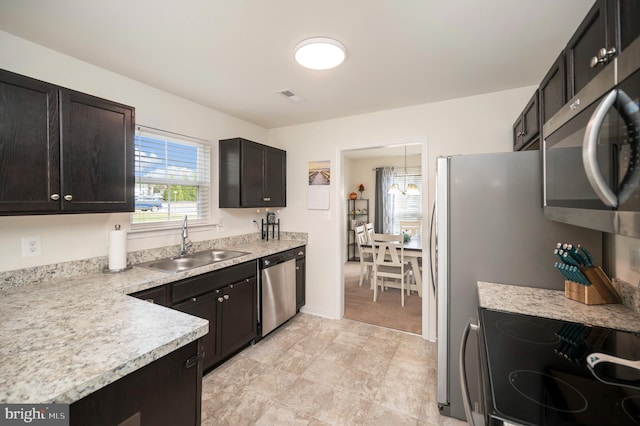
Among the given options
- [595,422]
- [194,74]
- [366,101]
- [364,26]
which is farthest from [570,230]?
[194,74]

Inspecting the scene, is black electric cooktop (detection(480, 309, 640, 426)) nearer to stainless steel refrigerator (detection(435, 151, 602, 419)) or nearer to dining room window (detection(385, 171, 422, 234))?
stainless steel refrigerator (detection(435, 151, 602, 419))

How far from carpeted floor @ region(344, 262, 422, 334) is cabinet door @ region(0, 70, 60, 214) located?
3.08 m

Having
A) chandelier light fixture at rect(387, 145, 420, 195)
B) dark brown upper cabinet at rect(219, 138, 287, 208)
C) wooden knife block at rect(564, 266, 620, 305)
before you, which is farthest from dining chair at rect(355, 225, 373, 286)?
wooden knife block at rect(564, 266, 620, 305)

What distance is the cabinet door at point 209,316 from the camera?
6.88ft

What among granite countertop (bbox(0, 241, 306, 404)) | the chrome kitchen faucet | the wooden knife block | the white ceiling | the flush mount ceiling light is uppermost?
the white ceiling

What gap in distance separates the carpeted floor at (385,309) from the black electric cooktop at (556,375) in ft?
6.72

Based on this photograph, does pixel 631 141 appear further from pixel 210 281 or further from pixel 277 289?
pixel 277 289

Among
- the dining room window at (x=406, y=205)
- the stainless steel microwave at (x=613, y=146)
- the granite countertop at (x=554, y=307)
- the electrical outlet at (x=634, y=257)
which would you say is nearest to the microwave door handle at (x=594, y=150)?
the stainless steel microwave at (x=613, y=146)

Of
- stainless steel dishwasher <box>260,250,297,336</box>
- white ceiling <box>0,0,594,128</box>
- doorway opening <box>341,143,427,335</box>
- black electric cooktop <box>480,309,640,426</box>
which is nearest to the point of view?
black electric cooktop <box>480,309,640,426</box>

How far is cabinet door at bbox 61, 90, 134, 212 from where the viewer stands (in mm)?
1609

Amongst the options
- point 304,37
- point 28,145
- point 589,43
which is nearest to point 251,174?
point 304,37

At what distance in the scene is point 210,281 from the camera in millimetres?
2205

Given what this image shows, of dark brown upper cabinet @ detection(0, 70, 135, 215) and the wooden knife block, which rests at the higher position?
dark brown upper cabinet @ detection(0, 70, 135, 215)

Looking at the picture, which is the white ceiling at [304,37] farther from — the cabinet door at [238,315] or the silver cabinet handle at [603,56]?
the cabinet door at [238,315]
